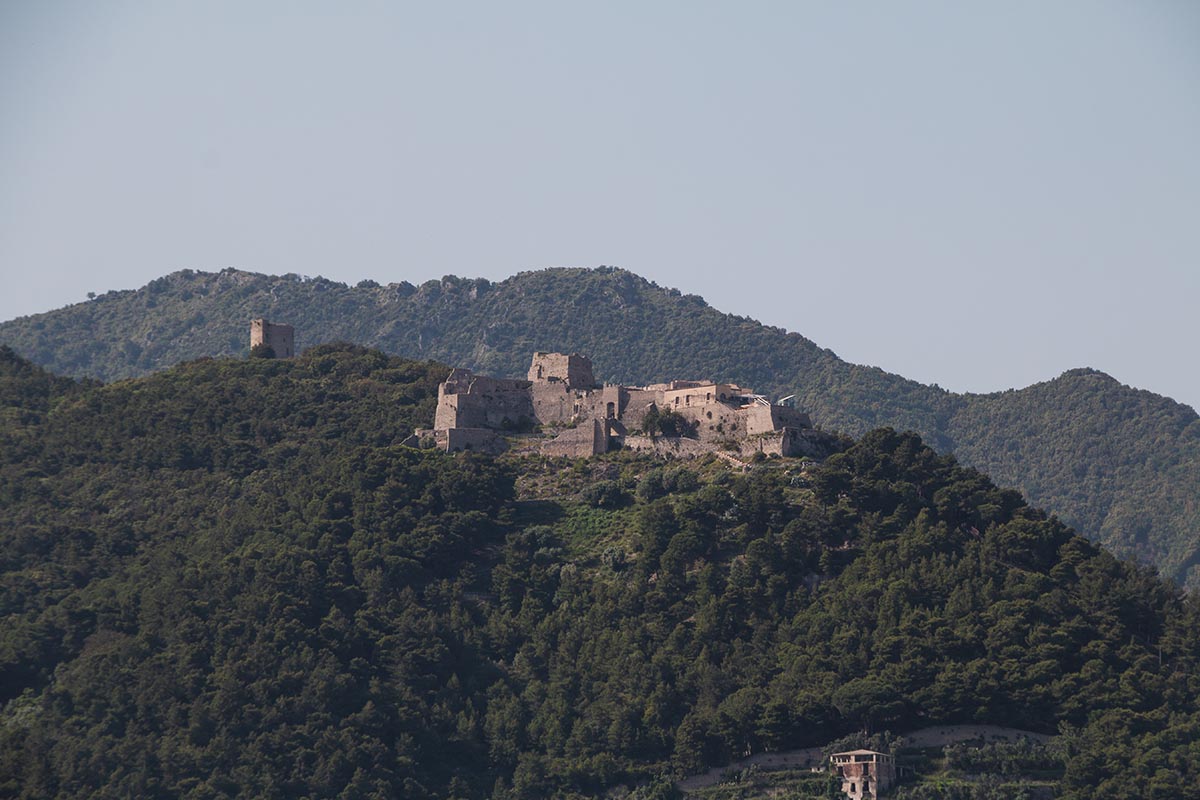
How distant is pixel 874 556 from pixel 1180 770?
15.1 metres

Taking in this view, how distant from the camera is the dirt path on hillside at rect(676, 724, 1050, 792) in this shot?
8519 cm

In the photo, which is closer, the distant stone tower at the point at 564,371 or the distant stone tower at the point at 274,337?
the distant stone tower at the point at 564,371

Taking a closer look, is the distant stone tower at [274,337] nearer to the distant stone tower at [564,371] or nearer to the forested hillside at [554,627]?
the forested hillside at [554,627]

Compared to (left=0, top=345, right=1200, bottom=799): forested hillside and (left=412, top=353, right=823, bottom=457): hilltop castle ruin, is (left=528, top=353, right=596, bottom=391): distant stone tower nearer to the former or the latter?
(left=412, top=353, right=823, bottom=457): hilltop castle ruin

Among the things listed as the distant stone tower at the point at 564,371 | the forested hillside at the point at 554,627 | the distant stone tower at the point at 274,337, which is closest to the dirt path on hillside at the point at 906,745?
the forested hillside at the point at 554,627

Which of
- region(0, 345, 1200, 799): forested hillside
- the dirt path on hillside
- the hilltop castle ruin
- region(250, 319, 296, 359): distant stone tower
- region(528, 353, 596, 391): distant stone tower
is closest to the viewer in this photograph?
the dirt path on hillside

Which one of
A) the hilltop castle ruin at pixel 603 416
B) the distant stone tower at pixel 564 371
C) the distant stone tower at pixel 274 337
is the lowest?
the hilltop castle ruin at pixel 603 416

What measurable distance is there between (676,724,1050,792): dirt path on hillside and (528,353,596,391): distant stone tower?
25754 millimetres

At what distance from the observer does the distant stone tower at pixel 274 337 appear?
410ft

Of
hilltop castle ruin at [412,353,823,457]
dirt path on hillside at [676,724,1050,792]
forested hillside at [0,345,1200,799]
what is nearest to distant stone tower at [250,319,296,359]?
hilltop castle ruin at [412,353,823,457]

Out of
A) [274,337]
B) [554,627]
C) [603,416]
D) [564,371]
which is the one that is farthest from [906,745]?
[274,337]

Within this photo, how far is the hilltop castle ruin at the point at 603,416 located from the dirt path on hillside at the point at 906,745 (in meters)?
17.0

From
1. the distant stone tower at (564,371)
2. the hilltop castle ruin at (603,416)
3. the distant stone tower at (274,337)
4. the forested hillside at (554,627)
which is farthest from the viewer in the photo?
the distant stone tower at (274,337)

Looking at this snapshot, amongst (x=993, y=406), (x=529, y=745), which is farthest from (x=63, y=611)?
(x=993, y=406)
